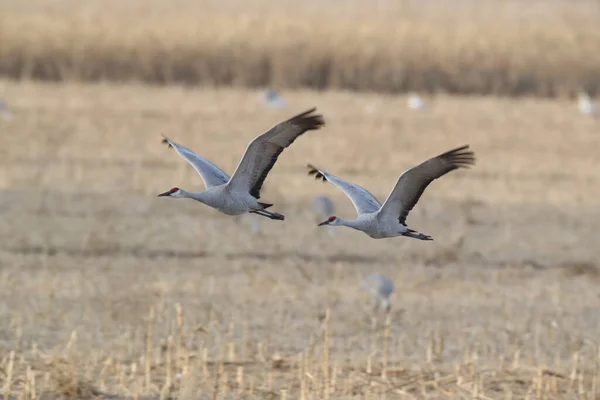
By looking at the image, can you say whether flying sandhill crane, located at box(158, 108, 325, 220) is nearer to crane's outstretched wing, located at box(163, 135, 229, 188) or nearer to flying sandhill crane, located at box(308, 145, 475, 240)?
crane's outstretched wing, located at box(163, 135, 229, 188)

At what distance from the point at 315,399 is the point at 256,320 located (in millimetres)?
2085

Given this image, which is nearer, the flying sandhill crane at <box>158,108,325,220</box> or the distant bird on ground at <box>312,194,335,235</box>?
the flying sandhill crane at <box>158,108,325,220</box>

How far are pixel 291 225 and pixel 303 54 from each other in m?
13.6

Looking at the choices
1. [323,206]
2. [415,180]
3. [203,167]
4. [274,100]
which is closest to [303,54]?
[274,100]

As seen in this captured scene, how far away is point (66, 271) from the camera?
1032 cm

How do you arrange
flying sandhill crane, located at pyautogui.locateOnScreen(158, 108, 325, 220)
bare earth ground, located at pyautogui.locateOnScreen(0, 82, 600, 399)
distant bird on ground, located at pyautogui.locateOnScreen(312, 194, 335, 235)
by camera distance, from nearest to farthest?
flying sandhill crane, located at pyautogui.locateOnScreen(158, 108, 325, 220), bare earth ground, located at pyautogui.locateOnScreen(0, 82, 600, 399), distant bird on ground, located at pyautogui.locateOnScreen(312, 194, 335, 235)

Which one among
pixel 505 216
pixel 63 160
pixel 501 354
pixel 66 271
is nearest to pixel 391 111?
pixel 63 160

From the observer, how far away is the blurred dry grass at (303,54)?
25.6 m

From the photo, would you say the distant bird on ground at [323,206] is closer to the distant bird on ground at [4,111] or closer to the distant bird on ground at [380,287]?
the distant bird on ground at [380,287]

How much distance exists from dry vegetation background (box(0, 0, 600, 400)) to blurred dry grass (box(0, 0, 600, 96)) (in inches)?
2.2

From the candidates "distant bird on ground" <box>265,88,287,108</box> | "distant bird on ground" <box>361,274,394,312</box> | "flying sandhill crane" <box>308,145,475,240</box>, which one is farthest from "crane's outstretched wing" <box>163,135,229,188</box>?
"distant bird on ground" <box>265,88,287,108</box>

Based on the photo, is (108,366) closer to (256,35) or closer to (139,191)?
(139,191)

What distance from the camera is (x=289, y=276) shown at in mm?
10453

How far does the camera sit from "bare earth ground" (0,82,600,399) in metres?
7.48
